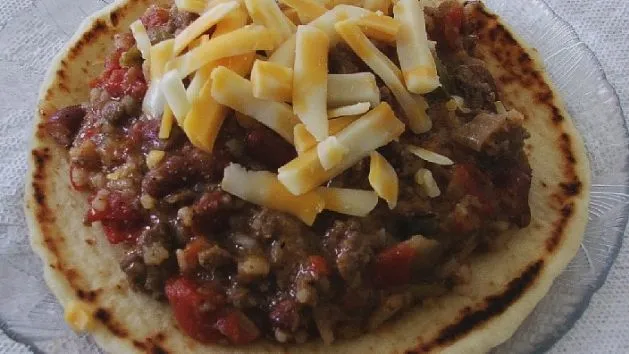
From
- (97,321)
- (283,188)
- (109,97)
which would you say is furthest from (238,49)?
(97,321)

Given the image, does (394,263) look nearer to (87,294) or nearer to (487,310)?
(487,310)

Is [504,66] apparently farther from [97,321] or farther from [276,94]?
[97,321]

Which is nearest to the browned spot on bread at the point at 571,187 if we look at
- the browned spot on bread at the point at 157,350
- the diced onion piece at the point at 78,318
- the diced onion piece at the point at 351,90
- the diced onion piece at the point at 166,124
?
the diced onion piece at the point at 351,90

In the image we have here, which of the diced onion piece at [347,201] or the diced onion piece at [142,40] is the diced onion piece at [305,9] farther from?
the diced onion piece at [347,201]

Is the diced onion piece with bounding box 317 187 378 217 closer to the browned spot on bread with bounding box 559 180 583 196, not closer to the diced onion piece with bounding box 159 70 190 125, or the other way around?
the diced onion piece with bounding box 159 70 190 125

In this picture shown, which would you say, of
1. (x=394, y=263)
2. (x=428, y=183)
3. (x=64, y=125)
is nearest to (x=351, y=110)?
(x=428, y=183)
